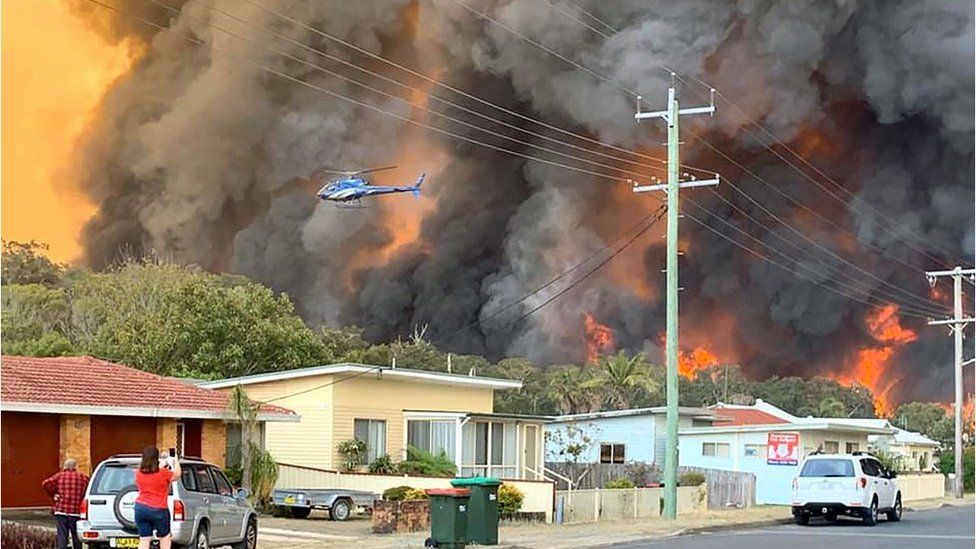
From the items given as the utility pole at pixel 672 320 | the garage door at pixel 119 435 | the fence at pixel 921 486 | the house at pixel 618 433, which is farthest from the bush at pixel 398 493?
the fence at pixel 921 486

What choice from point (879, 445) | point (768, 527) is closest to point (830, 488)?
point (768, 527)

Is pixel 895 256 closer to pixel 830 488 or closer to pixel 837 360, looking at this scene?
pixel 837 360

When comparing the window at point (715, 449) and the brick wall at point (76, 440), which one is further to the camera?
the window at point (715, 449)

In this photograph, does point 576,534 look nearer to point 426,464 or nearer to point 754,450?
point 426,464

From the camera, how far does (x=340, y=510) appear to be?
1229 inches

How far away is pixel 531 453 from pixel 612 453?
12018 mm

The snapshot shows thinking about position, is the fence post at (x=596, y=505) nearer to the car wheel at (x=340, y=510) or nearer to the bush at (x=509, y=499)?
the bush at (x=509, y=499)

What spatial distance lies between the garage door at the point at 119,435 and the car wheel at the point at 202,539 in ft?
38.5

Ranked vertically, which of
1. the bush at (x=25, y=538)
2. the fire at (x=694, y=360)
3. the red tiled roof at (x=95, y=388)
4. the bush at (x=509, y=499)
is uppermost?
the fire at (x=694, y=360)

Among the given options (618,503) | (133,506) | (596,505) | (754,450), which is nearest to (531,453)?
(618,503)

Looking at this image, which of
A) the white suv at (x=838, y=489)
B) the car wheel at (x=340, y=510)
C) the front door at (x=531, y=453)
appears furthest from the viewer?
the front door at (x=531, y=453)

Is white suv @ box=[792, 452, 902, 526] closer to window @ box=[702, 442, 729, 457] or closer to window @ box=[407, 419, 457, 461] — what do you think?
window @ box=[407, 419, 457, 461]

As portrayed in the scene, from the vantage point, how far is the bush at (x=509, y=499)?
29984mm

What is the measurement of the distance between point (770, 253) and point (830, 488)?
80988 millimetres
